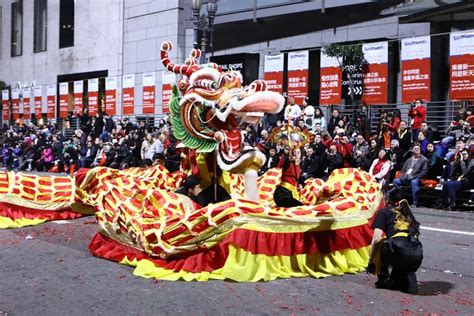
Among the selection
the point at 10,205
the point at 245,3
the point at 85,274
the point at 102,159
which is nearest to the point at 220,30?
the point at 245,3

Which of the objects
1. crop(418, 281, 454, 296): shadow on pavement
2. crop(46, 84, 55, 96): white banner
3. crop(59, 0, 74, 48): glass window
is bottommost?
crop(418, 281, 454, 296): shadow on pavement

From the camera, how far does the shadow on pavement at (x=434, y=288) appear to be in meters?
6.35

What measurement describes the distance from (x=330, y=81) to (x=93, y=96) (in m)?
14.0

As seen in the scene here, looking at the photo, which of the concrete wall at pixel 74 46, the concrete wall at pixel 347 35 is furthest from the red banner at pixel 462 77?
the concrete wall at pixel 74 46

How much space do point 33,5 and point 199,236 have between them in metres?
33.9

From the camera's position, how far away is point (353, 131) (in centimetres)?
1802

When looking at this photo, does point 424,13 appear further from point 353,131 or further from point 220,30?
point 220,30

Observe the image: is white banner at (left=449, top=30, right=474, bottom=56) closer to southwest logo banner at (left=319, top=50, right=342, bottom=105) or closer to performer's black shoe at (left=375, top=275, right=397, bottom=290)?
southwest logo banner at (left=319, top=50, right=342, bottom=105)

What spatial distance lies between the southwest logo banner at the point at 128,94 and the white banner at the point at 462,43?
15.2 m

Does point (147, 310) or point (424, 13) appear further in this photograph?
point (424, 13)

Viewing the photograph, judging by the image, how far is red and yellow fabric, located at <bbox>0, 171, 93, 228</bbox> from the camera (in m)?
10.4

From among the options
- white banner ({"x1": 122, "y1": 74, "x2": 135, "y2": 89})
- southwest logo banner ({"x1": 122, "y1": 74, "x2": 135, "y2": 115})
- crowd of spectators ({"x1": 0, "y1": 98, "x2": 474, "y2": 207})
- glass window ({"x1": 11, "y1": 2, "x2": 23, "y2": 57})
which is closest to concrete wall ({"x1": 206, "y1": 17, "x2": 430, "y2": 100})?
crowd of spectators ({"x1": 0, "y1": 98, "x2": 474, "y2": 207})

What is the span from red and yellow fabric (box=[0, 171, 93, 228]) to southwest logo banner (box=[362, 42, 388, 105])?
34.1ft

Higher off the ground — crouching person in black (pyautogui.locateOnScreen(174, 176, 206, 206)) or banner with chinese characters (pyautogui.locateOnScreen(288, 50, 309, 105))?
banner with chinese characters (pyautogui.locateOnScreen(288, 50, 309, 105))
